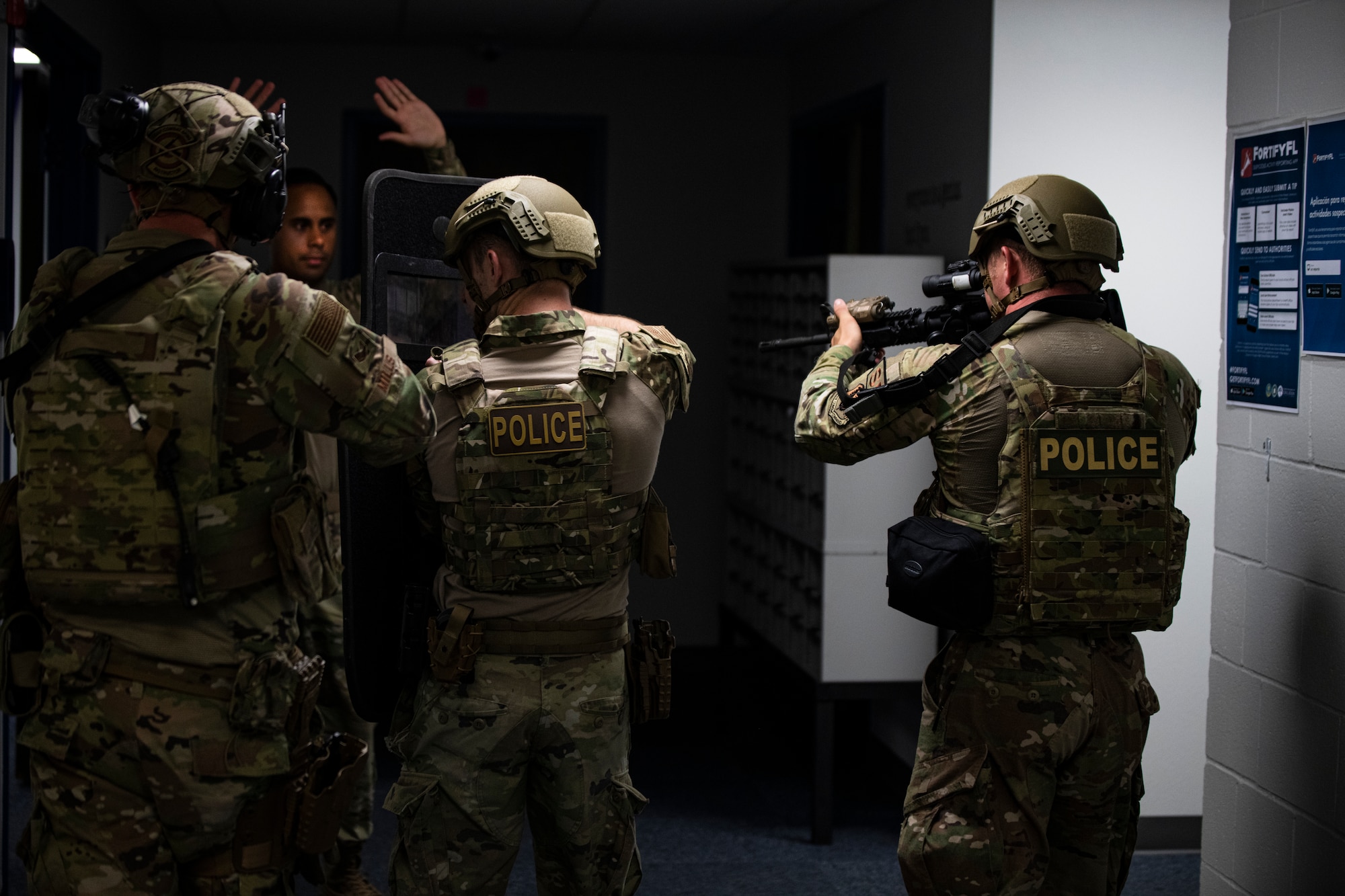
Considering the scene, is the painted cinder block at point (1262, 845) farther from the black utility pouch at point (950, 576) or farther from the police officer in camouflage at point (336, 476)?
the police officer in camouflage at point (336, 476)

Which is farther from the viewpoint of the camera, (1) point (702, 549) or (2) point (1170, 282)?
(1) point (702, 549)

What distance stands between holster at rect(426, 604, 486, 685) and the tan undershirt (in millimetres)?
30

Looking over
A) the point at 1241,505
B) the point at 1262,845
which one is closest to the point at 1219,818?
the point at 1262,845

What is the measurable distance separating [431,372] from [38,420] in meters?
0.56

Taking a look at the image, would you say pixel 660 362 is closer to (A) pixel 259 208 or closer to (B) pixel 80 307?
(A) pixel 259 208

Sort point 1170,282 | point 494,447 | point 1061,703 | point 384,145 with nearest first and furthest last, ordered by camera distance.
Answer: point 494,447
point 1061,703
point 1170,282
point 384,145

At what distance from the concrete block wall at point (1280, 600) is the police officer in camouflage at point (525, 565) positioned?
4.03 ft

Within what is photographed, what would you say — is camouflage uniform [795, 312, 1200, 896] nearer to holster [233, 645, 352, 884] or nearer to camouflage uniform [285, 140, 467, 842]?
holster [233, 645, 352, 884]

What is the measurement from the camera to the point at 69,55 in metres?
3.71

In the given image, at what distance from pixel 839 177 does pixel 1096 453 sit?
3312 mm

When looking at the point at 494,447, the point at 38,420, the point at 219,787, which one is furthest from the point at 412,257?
the point at 219,787

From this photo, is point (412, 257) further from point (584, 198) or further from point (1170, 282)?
point (584, 198)

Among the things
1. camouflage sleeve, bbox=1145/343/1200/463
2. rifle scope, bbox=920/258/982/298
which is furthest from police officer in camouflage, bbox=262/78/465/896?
camouflage sleeve, bbox=1145/343/1200/463

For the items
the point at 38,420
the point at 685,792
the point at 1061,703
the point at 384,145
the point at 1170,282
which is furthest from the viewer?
the point at 384,145
